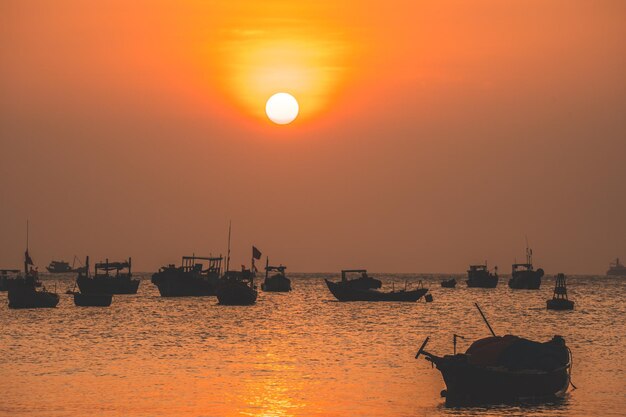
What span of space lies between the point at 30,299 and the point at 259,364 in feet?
228

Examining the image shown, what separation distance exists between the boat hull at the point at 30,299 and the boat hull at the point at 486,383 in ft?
284

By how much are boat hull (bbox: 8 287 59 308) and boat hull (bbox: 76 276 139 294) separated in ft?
79.0

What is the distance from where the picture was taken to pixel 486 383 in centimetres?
4462

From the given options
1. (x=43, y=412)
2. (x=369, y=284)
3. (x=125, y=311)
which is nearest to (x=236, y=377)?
(x=43, y=412)

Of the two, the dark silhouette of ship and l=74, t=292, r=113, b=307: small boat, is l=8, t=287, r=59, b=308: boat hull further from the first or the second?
the dark silhouette of ship

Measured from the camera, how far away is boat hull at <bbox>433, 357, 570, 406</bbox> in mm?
44562

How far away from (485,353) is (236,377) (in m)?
14.6

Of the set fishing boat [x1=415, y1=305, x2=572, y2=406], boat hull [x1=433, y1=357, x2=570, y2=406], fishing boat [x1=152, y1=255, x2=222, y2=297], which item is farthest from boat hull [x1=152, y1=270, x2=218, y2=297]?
boat hull [x1=433, y1=357, x2=570, y2=406]

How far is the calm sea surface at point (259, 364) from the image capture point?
147 ft

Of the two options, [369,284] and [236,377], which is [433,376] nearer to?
[236,377]

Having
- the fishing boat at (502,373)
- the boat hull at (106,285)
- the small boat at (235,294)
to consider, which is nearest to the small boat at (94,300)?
the small boat at (235,294)

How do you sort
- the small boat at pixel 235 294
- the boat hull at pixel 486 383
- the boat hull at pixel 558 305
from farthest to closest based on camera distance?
the small boat at pixel 235 294 → the boat hull at pixel 558 305 → the boat hull at pixel 486 383

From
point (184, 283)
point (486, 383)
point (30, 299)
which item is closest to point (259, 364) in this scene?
point (486, 383)

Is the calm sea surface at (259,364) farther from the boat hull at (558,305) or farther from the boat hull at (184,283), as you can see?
the boat hull at (184,283)
